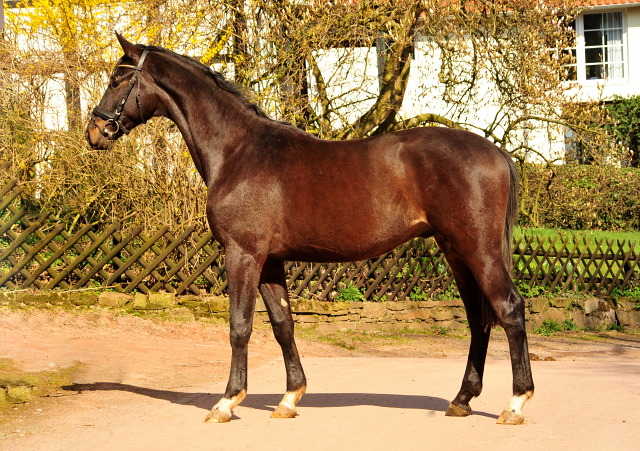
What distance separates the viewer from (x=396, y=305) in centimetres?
1085

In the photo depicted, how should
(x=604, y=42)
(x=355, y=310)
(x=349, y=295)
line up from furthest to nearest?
(x=604, y=42)
(x=349, y=295)
(x=355, y=310)

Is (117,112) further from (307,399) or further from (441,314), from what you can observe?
(441,314)

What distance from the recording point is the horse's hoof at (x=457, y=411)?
16.5 ft

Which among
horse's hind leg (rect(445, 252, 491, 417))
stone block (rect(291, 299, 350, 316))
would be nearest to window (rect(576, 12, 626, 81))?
stone block (rect(291, 299, 350, 316))

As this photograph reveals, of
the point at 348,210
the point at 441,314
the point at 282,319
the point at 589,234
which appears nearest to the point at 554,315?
the point at 441,314

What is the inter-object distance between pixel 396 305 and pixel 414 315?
1.16 feet

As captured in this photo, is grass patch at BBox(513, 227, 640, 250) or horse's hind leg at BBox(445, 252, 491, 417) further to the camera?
grass patch at BBox(513, 227, 640, 250)

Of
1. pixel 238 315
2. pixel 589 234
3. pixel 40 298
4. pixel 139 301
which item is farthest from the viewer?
pixel 589 234

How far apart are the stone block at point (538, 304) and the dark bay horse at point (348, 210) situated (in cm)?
664

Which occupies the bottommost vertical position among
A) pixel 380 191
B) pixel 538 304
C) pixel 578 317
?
pixel 578 317

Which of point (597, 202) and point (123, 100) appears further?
point (597, 202)

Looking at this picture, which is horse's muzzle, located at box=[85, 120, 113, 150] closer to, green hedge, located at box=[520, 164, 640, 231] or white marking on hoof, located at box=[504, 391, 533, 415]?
white marking on hoof, located at box=[504, 391, 533, 415]

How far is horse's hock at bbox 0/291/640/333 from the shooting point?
9.79 meters

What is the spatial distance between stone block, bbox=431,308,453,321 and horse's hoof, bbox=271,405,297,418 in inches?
246
